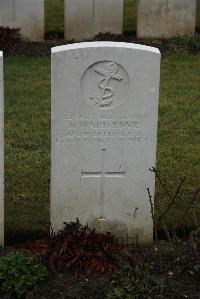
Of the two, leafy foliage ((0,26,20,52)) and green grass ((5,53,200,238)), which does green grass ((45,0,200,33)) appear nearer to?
leafy foliage ((0,26,20,52))

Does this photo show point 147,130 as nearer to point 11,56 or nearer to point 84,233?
point 84,233

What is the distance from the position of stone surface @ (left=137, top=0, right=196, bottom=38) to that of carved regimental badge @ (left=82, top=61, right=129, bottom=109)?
7299 mm

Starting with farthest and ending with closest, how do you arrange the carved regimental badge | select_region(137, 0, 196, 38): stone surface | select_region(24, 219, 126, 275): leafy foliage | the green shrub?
select_region(137, 0, 196, 38): stone surface, the carved regimental badge, select_region(24, 219, 126, 275): leafy foliage, the green shrub

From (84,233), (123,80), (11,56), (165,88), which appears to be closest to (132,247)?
(84,233)

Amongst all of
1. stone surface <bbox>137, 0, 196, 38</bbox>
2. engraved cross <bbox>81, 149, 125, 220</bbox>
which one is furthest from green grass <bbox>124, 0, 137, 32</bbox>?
engraved cross <bbox>81, 149, 125, 220</bbox>

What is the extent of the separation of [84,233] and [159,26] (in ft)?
25.3

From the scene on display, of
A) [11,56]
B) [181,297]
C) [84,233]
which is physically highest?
[11,56]

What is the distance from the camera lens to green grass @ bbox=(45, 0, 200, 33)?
13887mm

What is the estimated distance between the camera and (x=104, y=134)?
615cm

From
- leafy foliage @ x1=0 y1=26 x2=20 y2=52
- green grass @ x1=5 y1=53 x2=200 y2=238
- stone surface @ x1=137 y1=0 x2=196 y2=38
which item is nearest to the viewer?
green grass @ x1=5 y1=53 x2=200 y2=238

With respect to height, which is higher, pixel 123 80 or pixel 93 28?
pixel 93 28

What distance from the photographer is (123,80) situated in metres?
6.07

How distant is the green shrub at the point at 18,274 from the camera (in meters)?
5.59

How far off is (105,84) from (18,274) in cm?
154
